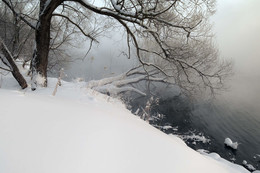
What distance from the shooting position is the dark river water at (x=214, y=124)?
346 inches

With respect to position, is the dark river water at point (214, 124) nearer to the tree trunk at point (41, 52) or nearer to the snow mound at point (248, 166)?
the snow mound at point (248, 166)

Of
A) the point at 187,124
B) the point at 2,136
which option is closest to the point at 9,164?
the point at 2,136

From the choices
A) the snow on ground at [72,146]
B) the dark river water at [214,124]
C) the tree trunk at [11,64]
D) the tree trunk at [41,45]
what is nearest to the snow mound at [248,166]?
the dark river water at [214,124]

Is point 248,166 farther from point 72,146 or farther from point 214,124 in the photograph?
point 72,146

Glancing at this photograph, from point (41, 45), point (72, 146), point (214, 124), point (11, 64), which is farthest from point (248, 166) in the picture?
point (11, 64)

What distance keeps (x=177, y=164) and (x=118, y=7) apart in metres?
4.07

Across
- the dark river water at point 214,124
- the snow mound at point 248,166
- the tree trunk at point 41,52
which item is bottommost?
the snow mound at point 248,166

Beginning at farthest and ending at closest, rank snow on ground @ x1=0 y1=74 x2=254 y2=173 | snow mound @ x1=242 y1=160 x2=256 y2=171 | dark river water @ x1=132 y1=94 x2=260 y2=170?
dark river water @ x1=132 y1=94 x2=260 y2=170 → snow mound @ x1=242 y1=160 x2=256 y2=171 → snow on ground @ x1=0 y1=74 x2=254 y2=173

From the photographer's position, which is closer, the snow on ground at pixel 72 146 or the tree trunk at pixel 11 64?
the snow on ground at pixel 72 146

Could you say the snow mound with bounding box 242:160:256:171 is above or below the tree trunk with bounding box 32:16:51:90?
below

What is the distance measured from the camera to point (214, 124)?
11.7 metres

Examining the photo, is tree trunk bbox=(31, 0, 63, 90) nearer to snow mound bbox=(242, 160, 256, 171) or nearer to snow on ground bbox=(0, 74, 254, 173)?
snow on ground bbox=(0, 74, 254, 173)

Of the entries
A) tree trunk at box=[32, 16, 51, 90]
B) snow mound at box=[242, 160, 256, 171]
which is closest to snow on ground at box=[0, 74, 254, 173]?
tree trunk at box=[32, 16, 51, 90]

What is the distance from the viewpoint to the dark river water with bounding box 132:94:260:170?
8790 millimetres
